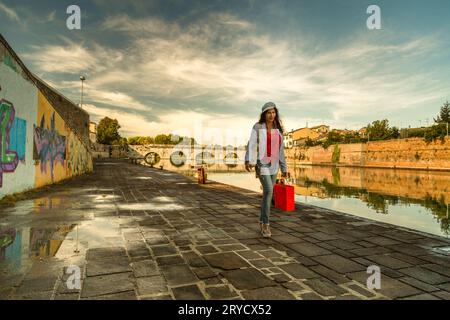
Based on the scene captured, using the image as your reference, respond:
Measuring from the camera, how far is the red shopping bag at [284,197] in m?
6.21

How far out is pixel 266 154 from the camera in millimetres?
4047

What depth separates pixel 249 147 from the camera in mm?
4117

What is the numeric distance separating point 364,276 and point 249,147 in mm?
2129

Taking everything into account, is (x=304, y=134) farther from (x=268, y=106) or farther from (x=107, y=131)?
(x=268, y=106)

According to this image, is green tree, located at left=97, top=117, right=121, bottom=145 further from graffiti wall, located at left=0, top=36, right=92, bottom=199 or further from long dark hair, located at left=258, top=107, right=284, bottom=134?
long dark hair, located at left=258, top=107, right=284, bottom=134

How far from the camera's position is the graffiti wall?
280 inches

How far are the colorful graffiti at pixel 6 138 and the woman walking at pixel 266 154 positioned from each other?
636cm

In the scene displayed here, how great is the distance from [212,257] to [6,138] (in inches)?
271

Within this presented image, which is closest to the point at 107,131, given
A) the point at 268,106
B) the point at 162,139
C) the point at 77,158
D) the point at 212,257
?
the point at 162,139

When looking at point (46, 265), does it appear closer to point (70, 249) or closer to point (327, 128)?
point (70, 249)

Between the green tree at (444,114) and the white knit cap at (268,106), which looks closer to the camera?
the white knit cap at (268,106)

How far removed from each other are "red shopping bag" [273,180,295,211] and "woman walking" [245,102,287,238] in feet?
7.10

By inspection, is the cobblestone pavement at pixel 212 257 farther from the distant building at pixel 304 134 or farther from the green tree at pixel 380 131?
the distant building at pixel 304 134

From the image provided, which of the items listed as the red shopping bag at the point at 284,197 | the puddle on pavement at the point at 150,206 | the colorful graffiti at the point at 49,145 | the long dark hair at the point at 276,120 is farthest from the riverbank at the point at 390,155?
the colorful graffiti at the point at 49,145
